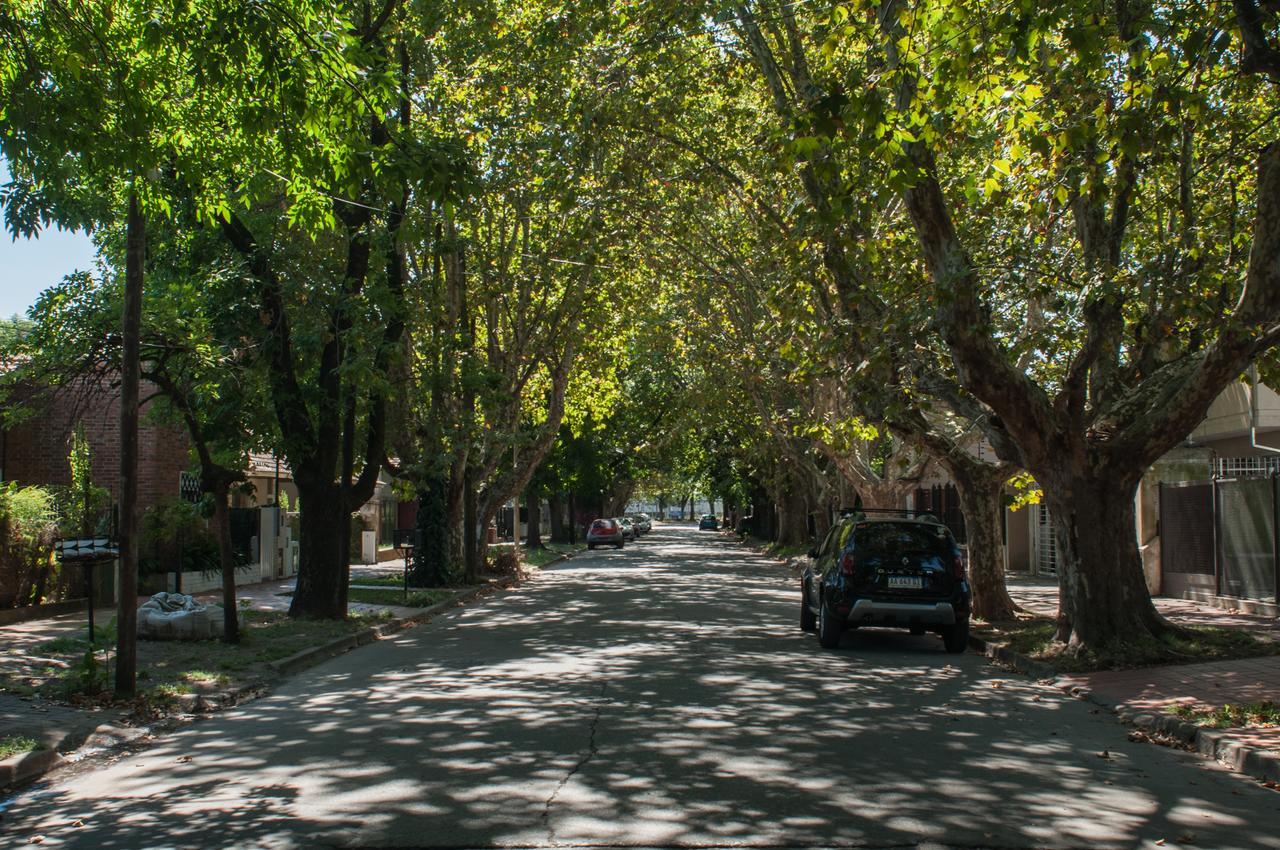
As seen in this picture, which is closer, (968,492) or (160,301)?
(160,301)

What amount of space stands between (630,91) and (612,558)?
1209 inches

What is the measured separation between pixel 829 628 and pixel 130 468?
27.5 feet

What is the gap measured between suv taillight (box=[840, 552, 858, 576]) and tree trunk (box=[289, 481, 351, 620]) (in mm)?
7717

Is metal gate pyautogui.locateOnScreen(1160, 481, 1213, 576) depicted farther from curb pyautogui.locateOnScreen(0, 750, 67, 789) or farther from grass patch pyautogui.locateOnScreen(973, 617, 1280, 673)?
curb pyautogui.locateOnScreen(0, 750, 67, 789)

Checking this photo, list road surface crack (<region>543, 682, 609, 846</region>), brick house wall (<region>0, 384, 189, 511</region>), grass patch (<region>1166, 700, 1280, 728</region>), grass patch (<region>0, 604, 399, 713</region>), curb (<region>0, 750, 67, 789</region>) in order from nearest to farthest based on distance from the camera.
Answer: road surface crack (<region>543, 682, 609, 846</region>) < curb (<region>0, 750, 67, 789</region>) < grass patch (<region>1166, 700, 1280, 728</region>) < grass patch (<region>0, 604, 399, 713</region>) < brick house wall (<region>0, 384, 189, 511</region>)

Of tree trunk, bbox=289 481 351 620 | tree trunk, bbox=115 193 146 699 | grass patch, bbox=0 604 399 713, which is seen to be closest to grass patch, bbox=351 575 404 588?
tree trunk, bbox=289 481 351 620

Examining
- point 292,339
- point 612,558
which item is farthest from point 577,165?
point 612,558

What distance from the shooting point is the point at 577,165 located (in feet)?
56.9

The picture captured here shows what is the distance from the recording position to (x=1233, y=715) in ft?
29.6

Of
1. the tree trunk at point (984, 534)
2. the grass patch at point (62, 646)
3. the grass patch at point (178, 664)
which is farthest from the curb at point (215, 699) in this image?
the tree trunk at point (984, 534)

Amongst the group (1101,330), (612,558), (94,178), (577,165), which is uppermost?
(577,165)

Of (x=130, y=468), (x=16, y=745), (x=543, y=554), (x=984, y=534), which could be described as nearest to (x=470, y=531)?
(x=984, y=534)

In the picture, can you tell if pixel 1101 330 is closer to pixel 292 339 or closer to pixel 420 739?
pixel 420 739

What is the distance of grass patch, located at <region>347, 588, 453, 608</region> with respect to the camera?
844 inches
